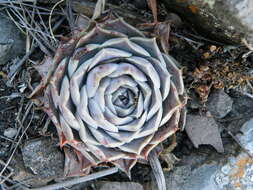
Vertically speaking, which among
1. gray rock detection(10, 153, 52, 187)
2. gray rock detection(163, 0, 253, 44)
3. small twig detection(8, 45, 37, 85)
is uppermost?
gray rock detection(163, 0, 253, 44)

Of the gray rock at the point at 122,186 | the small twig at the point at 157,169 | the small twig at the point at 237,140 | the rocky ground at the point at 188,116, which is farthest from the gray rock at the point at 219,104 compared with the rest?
the gray rock at the point at 122,186

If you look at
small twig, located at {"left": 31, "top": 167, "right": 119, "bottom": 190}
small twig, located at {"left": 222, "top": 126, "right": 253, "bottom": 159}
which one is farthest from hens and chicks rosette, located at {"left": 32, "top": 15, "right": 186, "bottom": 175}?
small twig, located at {"left": 222, "top": 126, "right": 253, "bottom": 159}

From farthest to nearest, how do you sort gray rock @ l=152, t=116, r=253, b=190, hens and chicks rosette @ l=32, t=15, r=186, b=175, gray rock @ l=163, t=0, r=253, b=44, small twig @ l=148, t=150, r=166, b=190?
1. gray rock @ l=152, t=116, r=253, b=190
2. small twig @ l=148, t=150, r=166, b=190
3. gray rock @ l=163, t=0, r=253, b=44
4. hens and chicks rosette @ l=32, t=15, r=186, b=175

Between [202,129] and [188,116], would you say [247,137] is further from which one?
[188,116]

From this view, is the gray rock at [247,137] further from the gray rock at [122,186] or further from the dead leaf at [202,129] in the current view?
the gray rock at [122,186]

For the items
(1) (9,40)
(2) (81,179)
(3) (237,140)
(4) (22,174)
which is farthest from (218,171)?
(1) (9,40)

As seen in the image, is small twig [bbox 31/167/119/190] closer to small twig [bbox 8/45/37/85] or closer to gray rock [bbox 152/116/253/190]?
gray rock [bbox 152/116/253/190]
